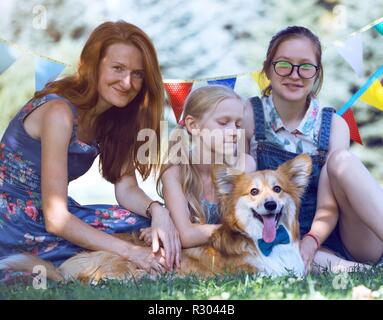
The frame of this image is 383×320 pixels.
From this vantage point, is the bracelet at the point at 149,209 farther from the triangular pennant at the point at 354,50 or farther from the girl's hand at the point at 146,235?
the triangular pennant at the point at 354,50

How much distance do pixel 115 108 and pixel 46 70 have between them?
1.07ft

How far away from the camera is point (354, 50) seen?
3.06 metres

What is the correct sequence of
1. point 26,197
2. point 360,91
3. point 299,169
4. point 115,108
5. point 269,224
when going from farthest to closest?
point 360,91 → point 115,108 → point 26,197 → point 299,169 → point 269,224

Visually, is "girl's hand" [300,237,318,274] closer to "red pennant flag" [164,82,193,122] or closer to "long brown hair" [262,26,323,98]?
"long brown hair" [262,26,323,98]

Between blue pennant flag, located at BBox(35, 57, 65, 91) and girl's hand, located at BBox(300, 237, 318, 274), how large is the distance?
116 cm

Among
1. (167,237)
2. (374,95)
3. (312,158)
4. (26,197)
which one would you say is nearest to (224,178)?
(167,237)

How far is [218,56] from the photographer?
3.03 meters

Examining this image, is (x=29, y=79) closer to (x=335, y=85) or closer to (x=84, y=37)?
(x=84, y=37)

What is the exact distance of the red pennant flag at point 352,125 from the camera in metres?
3.17

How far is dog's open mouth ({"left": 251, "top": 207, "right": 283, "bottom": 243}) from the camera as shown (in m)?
2.60

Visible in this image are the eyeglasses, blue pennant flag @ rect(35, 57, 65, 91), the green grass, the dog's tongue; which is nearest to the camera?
the green grass

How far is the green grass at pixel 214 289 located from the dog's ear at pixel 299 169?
14.2 inches

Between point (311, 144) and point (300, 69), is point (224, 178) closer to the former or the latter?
point (311, 144)

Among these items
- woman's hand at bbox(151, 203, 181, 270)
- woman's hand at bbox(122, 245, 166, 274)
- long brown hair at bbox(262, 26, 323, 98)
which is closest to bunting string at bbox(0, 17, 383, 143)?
long brown hair at bbox(262, 26, 323, 98)
